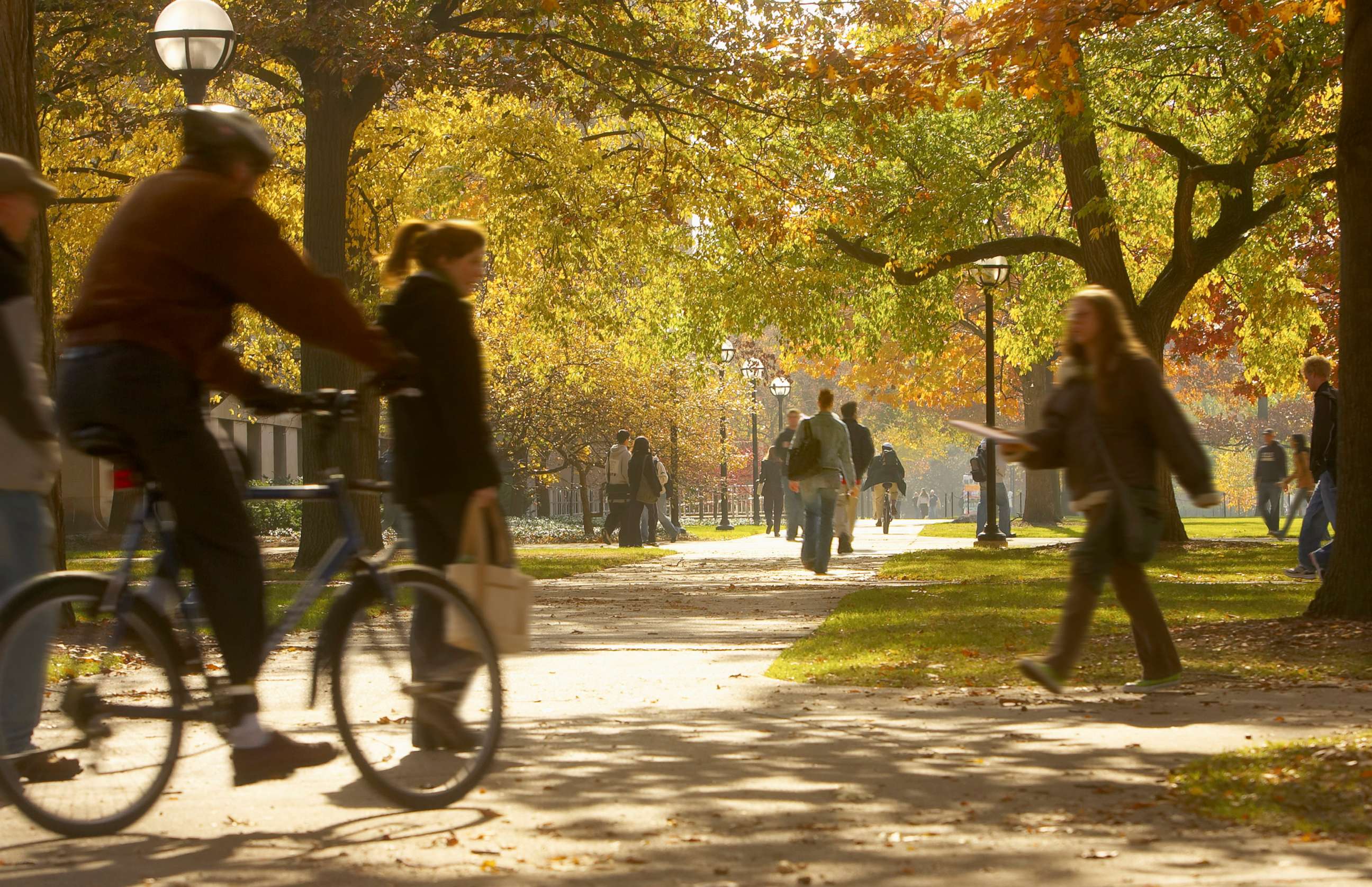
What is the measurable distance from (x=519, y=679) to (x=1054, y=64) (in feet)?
20.5

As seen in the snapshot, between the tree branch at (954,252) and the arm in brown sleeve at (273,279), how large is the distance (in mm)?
18214

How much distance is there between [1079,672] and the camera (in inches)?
337

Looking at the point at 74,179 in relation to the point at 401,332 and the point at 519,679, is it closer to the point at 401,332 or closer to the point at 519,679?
the point at 519,679

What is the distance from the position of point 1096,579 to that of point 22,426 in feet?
13.9

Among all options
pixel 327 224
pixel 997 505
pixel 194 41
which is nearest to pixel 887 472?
pixel 997 505

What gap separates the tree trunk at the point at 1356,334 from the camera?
9906 millimetres

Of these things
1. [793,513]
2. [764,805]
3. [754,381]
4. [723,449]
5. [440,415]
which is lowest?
[764,805]

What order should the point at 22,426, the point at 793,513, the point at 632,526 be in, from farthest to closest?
the point at 793,513 → the point at 632,526 → the point at 22,426

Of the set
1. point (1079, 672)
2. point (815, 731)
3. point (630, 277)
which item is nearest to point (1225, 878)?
point (815, 731)

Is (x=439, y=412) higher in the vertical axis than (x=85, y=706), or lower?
higher

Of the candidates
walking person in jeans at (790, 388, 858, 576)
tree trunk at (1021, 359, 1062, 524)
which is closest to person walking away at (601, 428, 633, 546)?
walking person in jeans at (790, 388, 858, 576)

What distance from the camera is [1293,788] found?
5188 mm

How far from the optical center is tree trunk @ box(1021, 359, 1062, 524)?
42.6 metres

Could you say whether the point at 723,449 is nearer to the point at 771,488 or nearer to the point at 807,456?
the point at 771,488
